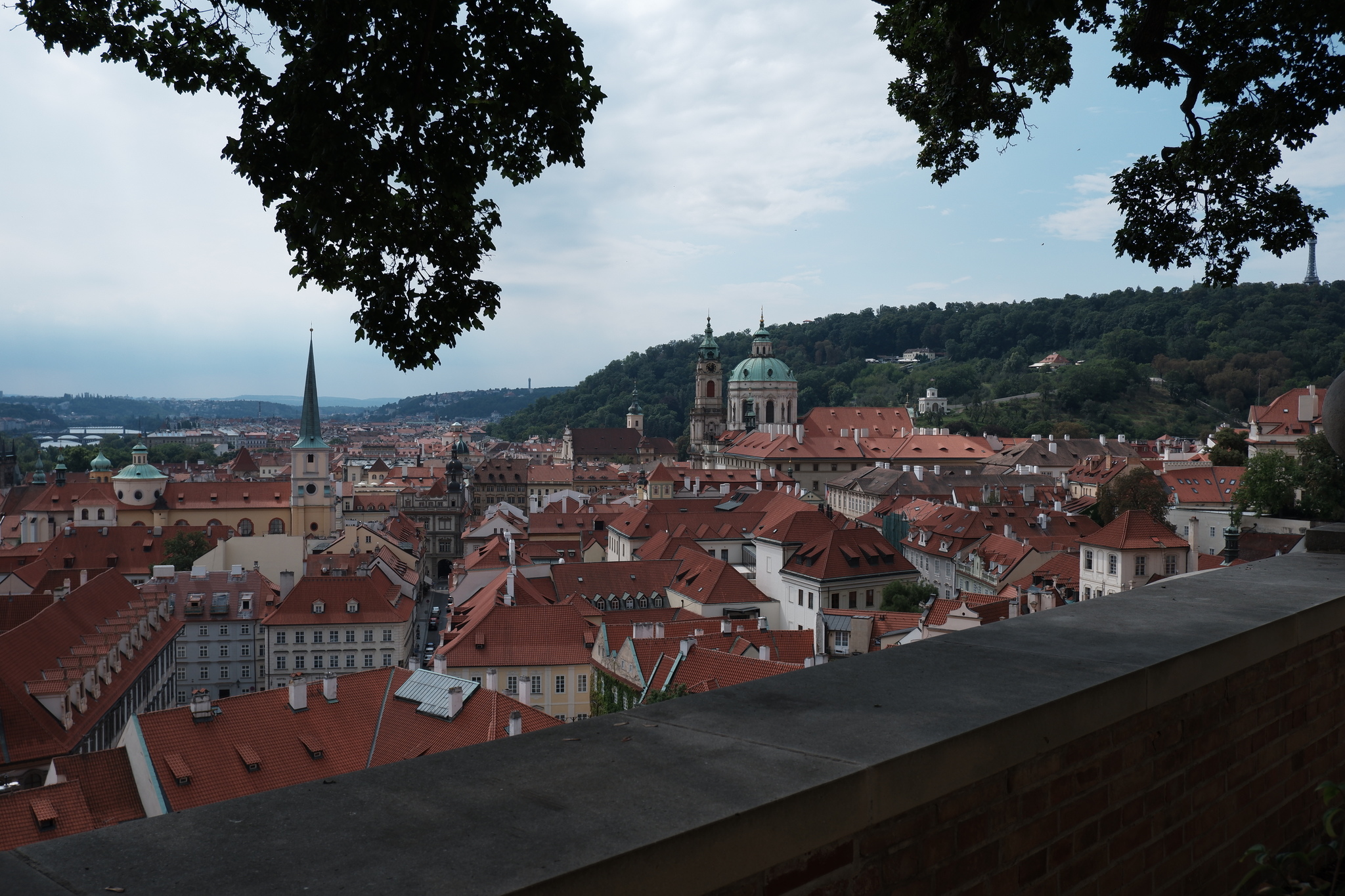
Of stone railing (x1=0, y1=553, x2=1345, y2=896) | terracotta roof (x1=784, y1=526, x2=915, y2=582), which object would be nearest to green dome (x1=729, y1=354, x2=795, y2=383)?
terracotta roof (x1=784, y1=526, x2=915, y2=582)

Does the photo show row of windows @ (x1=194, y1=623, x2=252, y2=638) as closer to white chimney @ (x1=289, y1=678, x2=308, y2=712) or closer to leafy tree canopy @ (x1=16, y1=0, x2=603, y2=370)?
white chimney @ (x1=289, y1=678, x2=308, y2=712)

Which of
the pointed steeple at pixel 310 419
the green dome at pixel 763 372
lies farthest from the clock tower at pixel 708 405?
the pointed steeple at pixel 310 419

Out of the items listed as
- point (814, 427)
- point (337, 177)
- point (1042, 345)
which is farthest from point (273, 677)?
point (1042, 345)

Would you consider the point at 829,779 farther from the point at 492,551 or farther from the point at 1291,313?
the point at 1291,313

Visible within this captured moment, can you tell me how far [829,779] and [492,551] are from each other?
147ft

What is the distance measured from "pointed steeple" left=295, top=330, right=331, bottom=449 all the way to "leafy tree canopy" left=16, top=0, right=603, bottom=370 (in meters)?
68.7

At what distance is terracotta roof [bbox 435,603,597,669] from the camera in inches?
1180

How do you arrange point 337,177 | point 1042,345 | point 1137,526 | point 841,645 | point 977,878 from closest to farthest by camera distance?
point 977,878 → point 337,177 → point 841,645 → point 1137,526 → point 1042,345

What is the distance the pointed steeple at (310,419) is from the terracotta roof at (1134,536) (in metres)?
51.7

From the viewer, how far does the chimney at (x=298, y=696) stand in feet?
66.7

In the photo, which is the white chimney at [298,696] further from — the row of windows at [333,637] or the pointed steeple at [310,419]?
the pointed steeple at [310,419]

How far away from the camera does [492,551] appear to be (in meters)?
46.1

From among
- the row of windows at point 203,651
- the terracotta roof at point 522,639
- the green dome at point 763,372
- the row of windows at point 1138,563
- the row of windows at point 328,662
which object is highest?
the green dome at point 763,372

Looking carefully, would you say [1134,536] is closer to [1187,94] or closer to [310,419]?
[1187,94]
